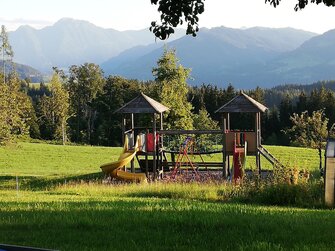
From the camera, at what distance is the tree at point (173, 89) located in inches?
1614

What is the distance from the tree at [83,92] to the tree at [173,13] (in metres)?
73.7

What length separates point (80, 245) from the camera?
A: 6.21m

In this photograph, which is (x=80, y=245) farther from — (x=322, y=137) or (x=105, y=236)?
(x=322, y=137)

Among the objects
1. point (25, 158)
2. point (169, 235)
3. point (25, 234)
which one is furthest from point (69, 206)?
point (25, 158)

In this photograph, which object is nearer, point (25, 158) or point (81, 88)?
point (25, 158)

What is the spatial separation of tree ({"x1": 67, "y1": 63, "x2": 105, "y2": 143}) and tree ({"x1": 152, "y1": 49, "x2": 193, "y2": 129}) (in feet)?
129

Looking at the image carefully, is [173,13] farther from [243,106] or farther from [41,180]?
[41,180]

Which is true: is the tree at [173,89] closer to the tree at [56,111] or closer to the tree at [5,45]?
the tree at [5,45]

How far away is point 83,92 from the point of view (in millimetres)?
87375

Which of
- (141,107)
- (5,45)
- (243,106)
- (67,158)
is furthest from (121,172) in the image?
(5,45)

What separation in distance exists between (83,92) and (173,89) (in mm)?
47463

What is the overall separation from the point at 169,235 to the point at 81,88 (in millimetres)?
82176

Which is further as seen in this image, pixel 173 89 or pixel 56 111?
pixel 56 111

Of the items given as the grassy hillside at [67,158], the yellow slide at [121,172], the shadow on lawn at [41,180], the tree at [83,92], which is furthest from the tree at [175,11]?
the tree at [83,92]
